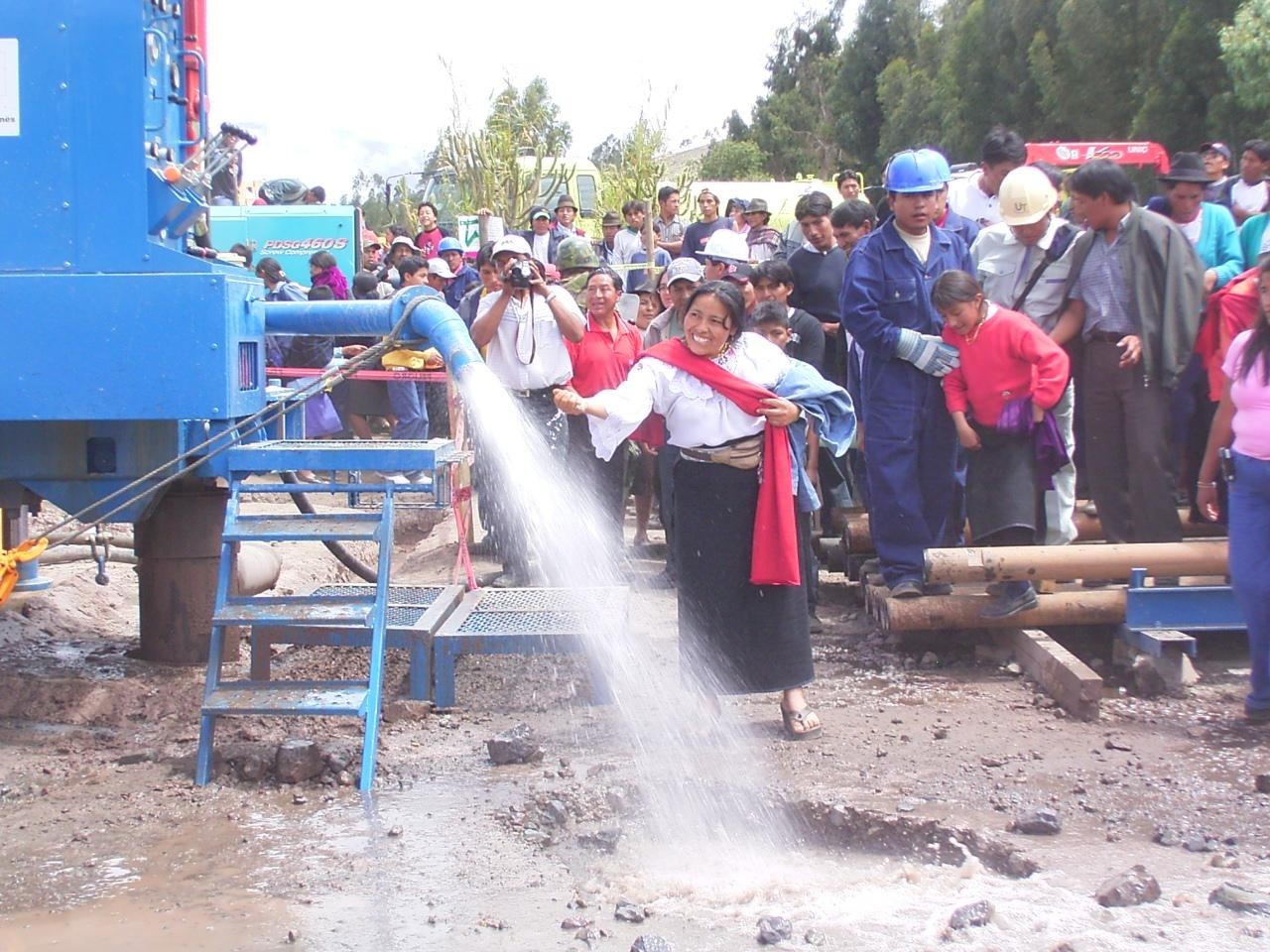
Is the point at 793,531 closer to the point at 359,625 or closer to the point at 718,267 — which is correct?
the point at 359,625

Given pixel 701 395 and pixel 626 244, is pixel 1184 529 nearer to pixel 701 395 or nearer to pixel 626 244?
pixel 701 395

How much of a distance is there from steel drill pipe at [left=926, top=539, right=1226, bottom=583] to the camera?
2.50 meters

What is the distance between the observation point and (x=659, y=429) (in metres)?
8.02

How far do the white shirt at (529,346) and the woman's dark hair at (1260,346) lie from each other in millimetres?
3496

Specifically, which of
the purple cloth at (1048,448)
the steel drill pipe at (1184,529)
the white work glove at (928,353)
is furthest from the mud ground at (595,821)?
the white work glove at (928,353)

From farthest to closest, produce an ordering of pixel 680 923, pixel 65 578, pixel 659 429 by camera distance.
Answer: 1. pixel 65 578
2. pixel 659 429
3. pixel 680 923

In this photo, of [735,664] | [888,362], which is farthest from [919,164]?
[735,664]

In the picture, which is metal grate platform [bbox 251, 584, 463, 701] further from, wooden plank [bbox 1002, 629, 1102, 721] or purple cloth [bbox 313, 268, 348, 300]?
purple cloth [bbox 313, 268, 348, 300]

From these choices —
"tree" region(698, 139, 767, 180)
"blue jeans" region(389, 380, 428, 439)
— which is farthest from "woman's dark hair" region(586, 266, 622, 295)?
"tree" region(698, 139, 767, 180)

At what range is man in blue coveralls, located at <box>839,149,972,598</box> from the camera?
654cm

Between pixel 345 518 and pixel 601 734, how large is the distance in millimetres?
1375

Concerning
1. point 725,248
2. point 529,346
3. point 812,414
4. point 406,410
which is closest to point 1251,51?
point 406,410

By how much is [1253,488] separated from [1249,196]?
3.94 m

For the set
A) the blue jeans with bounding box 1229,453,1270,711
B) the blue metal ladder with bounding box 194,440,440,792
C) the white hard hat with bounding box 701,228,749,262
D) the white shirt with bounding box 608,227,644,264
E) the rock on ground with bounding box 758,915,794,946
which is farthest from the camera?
the white shirt with bounding box 608,227,644,264
